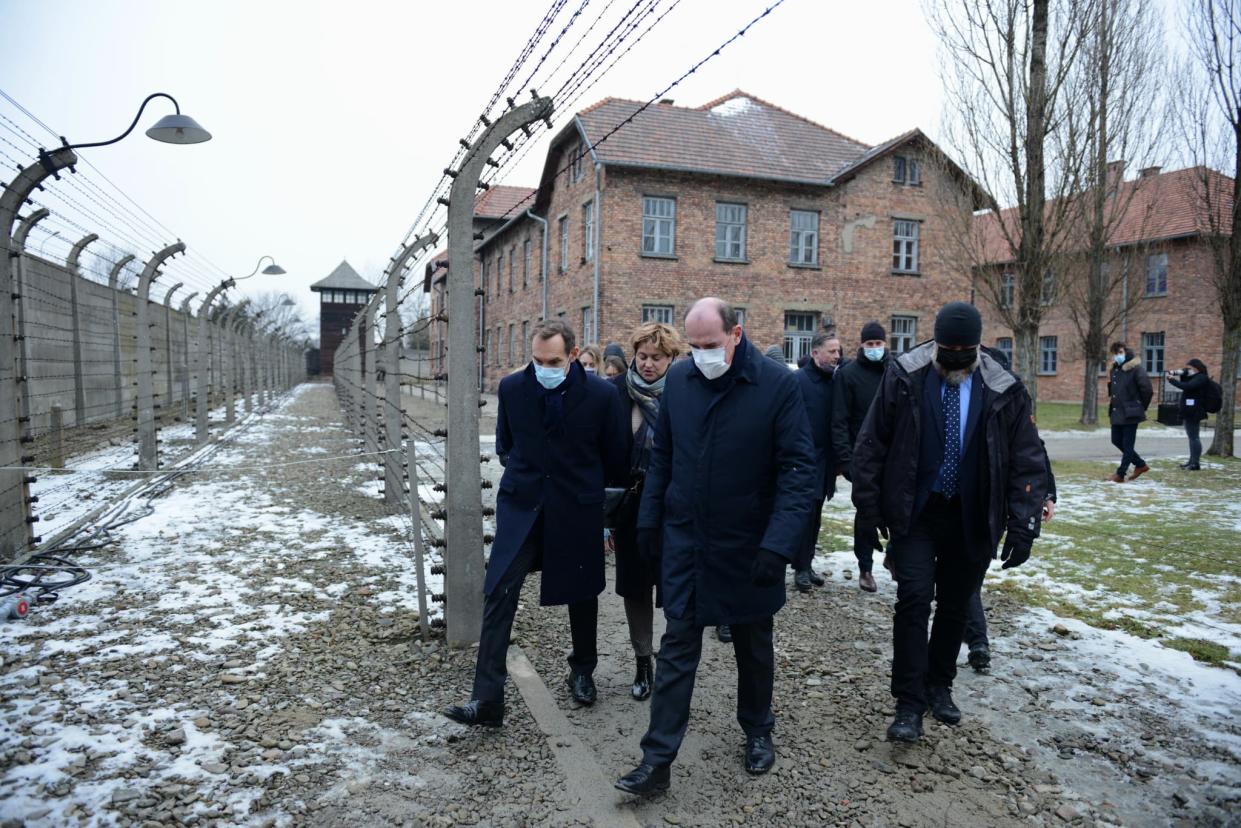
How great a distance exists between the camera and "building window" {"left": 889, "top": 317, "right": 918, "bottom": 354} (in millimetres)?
26953

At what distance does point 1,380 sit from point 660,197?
19.9 meters

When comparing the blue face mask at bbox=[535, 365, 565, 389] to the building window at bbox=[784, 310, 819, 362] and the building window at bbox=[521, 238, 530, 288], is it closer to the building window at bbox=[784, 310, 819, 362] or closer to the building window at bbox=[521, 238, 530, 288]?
the building window at bbox=[784, 310, 819, 362]

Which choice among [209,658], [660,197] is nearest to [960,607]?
[209,658]

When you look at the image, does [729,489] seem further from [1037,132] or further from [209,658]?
[1037,132]

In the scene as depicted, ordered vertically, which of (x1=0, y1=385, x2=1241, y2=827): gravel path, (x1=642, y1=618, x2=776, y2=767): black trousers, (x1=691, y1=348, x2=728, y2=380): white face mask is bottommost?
(x1=0, y1=385, x2=1241, y2=827): gravel path

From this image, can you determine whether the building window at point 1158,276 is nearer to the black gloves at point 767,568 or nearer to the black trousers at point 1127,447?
the black trousers at point 1127,447

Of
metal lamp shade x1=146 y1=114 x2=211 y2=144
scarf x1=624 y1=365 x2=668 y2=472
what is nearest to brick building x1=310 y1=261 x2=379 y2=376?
metal lamp shade x1=146 y1=114 x2=211 y2=144

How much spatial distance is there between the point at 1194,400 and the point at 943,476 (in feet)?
40.7

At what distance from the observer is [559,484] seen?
13.1ft

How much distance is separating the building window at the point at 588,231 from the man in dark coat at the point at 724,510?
833 inches

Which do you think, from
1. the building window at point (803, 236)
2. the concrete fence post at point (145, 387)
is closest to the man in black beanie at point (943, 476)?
the concrete fence post at point (145, 387)

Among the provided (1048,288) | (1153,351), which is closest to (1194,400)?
(1048,288)

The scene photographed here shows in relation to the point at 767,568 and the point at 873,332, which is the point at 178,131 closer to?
the point at 873,332

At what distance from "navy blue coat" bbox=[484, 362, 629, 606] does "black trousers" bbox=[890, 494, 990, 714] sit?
1.48 m
